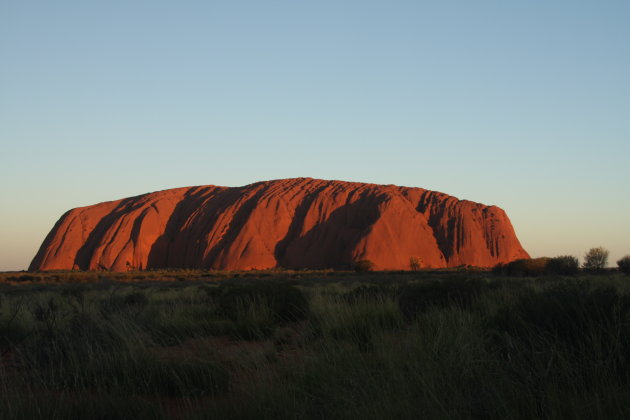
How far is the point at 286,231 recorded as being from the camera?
6662 centimetres

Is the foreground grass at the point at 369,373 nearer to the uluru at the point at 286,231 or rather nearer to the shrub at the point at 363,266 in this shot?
the shrub at the point at 363,266

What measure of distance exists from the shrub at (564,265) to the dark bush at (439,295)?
101ft

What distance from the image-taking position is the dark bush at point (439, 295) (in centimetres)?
888

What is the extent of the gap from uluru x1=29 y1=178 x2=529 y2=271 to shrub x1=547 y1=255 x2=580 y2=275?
20455mm

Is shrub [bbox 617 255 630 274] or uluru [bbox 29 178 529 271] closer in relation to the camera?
shrub [bbox 617 255 630 274]

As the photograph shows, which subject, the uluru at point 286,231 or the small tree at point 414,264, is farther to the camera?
the uluru at point 286,231

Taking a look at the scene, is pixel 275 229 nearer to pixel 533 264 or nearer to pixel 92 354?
pixel 533 264

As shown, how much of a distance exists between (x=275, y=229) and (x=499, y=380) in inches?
2486

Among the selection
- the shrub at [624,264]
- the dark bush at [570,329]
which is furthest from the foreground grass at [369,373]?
the shrub at [624,264]

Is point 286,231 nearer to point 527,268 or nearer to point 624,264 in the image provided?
point 527,268

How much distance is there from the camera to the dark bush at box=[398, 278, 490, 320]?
29.1 feet

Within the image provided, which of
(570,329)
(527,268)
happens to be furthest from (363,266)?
(570,329)

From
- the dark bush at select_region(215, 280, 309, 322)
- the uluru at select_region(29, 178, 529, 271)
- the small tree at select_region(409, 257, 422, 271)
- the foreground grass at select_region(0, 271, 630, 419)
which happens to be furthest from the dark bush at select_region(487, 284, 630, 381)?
the small tree at select_region(409, 257, 422, 271)

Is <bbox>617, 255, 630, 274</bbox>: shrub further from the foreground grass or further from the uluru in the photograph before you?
the foreground grass
